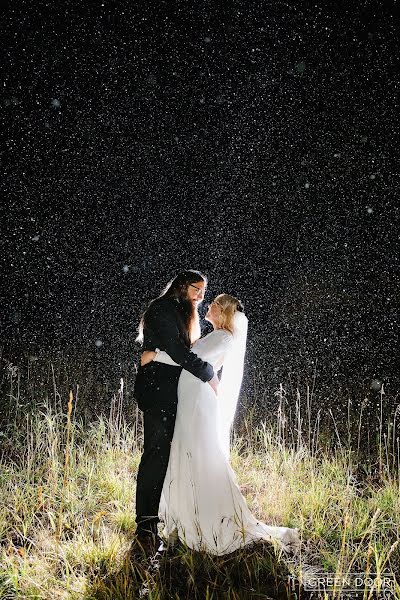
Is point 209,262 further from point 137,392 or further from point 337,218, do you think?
point 137,392

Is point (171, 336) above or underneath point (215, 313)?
underneath

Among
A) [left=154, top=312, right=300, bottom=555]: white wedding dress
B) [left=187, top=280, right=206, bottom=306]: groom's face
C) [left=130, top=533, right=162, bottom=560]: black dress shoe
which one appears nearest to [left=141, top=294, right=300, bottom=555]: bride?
[left=154, top=312, right=300, bottom=555]: white wedding dress

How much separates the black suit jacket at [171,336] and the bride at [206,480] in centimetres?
9

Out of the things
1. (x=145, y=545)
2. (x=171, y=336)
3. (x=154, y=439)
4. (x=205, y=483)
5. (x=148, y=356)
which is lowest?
(x=145, y=545)

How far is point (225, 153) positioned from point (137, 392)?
11.2 meters

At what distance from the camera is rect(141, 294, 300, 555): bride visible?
2953 mm

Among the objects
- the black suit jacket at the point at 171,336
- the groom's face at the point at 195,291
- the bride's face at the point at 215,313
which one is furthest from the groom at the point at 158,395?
the bride's face at the point at 215,313

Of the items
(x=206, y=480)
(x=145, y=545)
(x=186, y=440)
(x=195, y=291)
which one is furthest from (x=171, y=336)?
(x=145, y=545)

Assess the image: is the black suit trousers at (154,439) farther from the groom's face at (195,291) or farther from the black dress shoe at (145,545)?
the groom's face at (195,291)

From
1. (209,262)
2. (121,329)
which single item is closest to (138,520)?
(121,329)

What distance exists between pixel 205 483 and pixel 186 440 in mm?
269

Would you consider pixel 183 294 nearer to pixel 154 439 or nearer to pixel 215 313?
pixel 215 313

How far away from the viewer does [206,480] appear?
3039mm

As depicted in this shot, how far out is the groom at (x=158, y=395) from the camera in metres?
3.05
